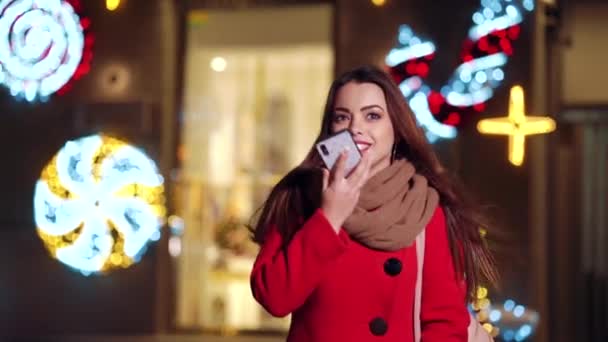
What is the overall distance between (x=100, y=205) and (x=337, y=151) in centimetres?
482

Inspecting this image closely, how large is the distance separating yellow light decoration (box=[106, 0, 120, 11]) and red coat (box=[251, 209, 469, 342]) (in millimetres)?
5136

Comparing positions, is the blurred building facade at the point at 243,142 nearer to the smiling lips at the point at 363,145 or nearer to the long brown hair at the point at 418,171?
the long brown hair at the point at 418,171

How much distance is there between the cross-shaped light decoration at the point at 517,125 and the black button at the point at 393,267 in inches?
159

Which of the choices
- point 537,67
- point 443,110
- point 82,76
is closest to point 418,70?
point 443,110

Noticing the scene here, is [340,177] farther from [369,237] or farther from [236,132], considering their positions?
[236,132]

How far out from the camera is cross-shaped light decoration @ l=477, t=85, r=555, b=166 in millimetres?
6668

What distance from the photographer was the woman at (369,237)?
2752 mm

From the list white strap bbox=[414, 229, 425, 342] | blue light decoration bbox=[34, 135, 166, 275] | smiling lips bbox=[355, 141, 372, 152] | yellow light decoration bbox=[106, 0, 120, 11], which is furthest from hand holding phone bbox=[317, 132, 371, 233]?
yellow light decoration bbox=[106, 0, 120, 11]

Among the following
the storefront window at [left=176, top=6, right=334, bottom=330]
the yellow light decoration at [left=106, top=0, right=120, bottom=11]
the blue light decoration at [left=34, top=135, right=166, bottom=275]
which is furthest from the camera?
the storefront window at [left=176, top=6, right=334, bottom=330]

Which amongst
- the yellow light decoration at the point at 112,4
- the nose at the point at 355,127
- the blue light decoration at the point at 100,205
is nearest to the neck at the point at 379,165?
the nose at the point at 355,127

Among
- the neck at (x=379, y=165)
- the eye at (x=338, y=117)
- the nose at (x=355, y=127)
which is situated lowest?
the neck at (x=379, y=165)

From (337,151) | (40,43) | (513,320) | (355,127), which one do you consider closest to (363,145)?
(355,127)

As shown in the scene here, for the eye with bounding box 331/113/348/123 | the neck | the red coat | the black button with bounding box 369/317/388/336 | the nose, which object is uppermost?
the eye with bounding box 331/113/348/123

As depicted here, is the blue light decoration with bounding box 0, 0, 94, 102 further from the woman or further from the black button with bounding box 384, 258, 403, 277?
the black button with bounding box 384, 258, 403, 277
